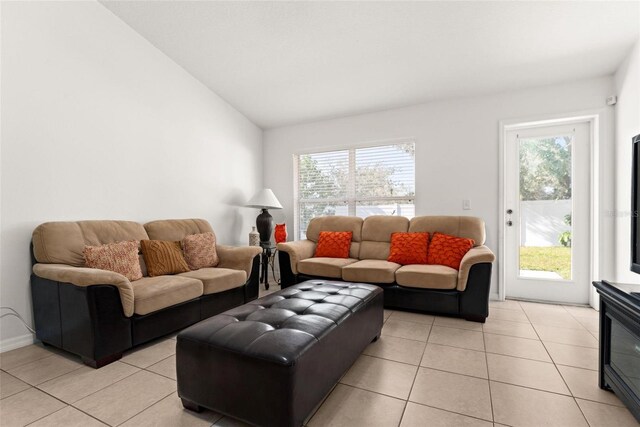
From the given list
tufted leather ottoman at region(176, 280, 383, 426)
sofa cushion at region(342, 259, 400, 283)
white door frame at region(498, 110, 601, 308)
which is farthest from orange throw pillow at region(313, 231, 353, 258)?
tufted leather ottoman at region(176, 280, 383, 426)

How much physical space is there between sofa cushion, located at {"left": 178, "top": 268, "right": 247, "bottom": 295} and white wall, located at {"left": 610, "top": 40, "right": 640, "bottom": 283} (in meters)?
3.35

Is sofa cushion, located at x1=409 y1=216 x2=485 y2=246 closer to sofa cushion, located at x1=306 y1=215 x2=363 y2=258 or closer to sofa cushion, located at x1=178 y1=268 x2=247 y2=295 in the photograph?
sofa cushion, located at x1=306 y1=215 x2=363 y2=258

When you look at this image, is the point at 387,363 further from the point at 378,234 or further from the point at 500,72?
the point at 500,72

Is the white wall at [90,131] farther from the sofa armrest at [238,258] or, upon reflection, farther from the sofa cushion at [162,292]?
the sofa cushion at [162,292]

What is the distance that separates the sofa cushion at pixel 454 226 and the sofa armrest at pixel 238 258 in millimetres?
1841

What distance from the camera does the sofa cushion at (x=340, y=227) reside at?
12.8 feet

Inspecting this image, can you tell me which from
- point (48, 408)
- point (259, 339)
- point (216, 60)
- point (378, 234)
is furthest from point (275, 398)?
point (216, 60)

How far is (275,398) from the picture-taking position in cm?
125

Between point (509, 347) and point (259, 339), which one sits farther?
point (509, 347)

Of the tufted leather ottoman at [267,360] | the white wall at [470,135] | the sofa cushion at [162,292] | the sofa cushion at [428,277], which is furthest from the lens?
the white wall at [470,135]

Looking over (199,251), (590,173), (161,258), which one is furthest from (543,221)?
(161,258)

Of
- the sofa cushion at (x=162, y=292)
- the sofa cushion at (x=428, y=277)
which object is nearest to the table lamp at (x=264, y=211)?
the sofa cushion at (x=162, y=292)

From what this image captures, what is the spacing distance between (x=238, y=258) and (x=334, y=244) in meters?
1.18

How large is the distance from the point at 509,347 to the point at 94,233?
3347 mm
